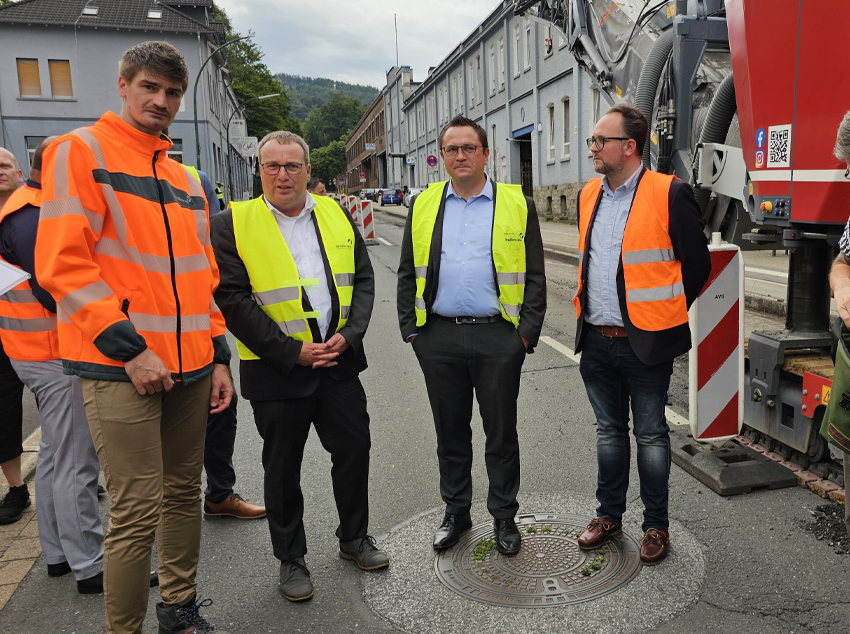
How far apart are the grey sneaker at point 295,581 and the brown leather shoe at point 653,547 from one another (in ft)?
5.10

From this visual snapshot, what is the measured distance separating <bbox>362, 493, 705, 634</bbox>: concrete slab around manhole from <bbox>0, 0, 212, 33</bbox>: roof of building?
117ft

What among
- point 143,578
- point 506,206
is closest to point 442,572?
point 143,578

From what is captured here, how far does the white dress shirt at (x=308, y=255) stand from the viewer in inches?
131

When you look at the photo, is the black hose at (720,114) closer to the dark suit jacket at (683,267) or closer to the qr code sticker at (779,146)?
the qr code sticker at (779,146)

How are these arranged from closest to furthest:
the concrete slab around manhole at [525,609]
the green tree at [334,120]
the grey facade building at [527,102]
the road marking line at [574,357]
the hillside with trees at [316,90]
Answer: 1. the concrete slab around manhole at [525,609]
2. the road marking line at [574,357]
3. the grey facade building at [527,102]
4. the green tree at [334,120]
5. the hillside with trees at [316,90]

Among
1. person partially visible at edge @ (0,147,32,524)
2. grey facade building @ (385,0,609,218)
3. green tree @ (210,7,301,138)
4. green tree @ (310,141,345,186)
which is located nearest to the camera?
person partially visible at edge @ (0,147,32,524)

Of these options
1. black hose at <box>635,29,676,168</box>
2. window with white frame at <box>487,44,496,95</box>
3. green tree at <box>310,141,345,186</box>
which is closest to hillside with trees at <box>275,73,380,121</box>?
green tree at <box>310,141,345,186</box>

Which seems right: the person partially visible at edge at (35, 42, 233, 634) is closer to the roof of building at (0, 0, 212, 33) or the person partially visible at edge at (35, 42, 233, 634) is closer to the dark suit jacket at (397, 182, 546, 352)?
the dark suit jacket at (397, 182, 546, 352)

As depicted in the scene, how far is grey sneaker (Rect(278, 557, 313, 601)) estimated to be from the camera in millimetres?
3209

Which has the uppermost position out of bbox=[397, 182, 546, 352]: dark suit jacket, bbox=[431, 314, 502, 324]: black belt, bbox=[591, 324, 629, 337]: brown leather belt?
bbox=[397, 182, 546, 352]: dark suit jacket

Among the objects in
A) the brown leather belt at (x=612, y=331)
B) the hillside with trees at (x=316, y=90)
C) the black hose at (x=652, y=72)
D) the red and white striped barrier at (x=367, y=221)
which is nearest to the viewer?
the brown leather belt at (x=612, y=331)

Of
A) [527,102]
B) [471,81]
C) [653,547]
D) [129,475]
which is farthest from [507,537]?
[471,81]

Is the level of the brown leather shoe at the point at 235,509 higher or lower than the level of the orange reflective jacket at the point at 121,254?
lower

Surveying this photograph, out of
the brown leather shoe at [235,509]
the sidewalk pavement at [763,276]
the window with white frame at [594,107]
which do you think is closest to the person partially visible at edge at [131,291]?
the brown leather shoe at [235,509]
